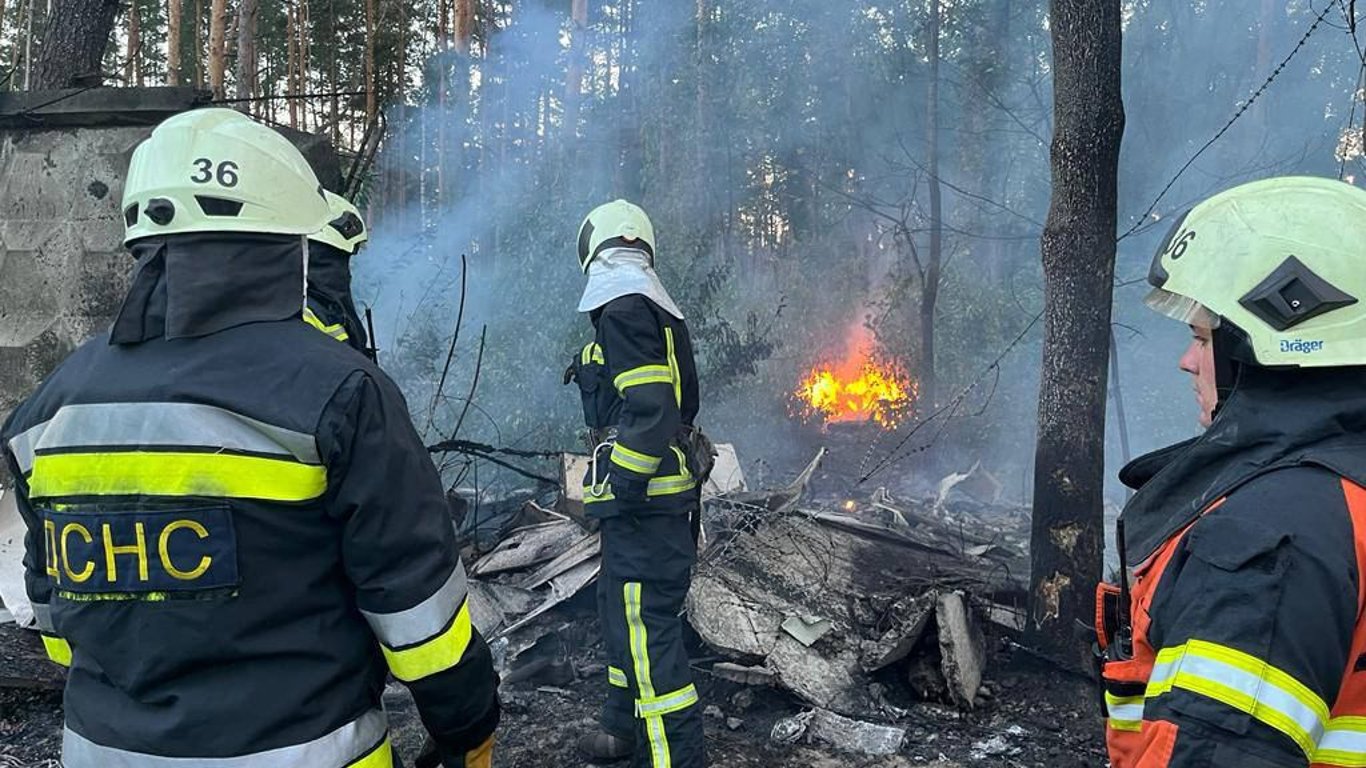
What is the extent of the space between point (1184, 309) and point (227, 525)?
2031 mm

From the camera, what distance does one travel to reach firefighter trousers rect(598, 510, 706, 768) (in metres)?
4.12

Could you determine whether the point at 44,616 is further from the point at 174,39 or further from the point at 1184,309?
the point at 174,39

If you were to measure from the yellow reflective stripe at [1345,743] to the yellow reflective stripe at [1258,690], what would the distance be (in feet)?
0.36

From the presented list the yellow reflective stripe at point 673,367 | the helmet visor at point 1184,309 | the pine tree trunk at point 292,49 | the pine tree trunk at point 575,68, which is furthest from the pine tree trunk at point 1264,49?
the pine tree trunk at point 292,49

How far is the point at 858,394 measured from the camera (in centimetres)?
1481

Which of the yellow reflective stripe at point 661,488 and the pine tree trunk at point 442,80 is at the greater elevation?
the pine tree trunk at point 442,80

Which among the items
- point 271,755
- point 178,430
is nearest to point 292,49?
point 178,430

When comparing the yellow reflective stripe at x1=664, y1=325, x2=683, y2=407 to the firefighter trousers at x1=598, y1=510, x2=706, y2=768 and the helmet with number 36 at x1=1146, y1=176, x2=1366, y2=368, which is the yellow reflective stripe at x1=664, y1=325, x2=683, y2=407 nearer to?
the firefighter trousers at x1=598, y1=510, x2=706, y2=768

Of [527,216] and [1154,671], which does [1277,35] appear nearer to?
[527,216]

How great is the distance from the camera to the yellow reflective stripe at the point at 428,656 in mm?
1986

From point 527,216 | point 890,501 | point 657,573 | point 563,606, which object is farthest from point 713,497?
point 527,216

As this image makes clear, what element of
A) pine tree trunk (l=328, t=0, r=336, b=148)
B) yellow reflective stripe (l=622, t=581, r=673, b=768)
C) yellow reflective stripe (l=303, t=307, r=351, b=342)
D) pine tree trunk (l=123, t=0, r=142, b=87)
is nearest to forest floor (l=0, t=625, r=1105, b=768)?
yellow reflective stripe (l=622, t=581, r=673, b=768)

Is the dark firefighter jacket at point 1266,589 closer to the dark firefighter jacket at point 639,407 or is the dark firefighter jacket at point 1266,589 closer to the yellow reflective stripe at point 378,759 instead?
the yellow reflective stripe at point 378,759

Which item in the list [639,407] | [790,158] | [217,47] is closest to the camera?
[639,407]
